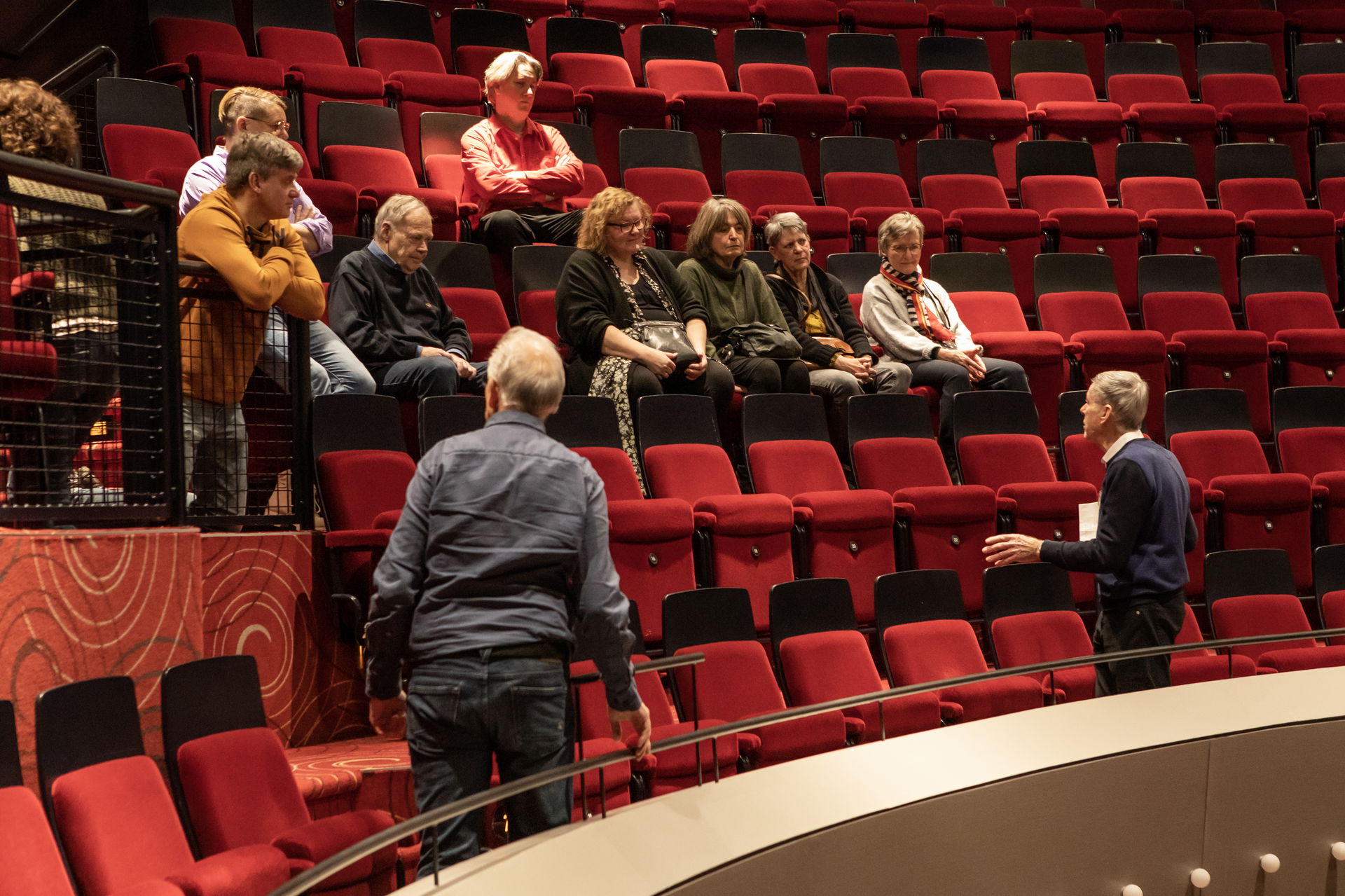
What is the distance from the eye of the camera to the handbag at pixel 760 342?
249cm

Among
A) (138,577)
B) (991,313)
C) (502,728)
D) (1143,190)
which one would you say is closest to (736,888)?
(502,728)

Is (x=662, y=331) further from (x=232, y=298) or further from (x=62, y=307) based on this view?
(x=62, y=307)

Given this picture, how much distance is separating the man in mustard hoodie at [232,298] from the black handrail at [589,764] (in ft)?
2.28

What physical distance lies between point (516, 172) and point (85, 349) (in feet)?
4.57

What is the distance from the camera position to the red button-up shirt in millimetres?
2688

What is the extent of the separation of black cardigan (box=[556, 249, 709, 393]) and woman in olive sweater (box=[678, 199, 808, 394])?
22cm

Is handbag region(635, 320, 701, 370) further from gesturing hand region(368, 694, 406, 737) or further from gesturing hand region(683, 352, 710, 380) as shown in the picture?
gesturing hand region(368, 694, 406, 737)

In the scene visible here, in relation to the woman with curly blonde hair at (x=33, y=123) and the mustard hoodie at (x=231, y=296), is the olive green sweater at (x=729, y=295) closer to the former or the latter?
the mustard hoodie at (x=231, y=296)

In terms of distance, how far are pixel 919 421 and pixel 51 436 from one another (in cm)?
157

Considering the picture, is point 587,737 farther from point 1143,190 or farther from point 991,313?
point 1143,190

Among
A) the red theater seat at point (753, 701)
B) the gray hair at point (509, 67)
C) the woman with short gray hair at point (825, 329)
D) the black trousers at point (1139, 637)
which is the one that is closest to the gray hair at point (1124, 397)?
the black trousers at point (1139, 637)

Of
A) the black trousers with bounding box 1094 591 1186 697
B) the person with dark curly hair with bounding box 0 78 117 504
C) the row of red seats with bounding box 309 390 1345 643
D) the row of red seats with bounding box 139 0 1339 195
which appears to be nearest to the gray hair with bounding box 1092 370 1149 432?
the black trousers with bounding box 1094 591 1186 697

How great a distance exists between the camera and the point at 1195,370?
2908 mm

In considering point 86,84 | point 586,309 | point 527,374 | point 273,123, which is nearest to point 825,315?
point 586,309
